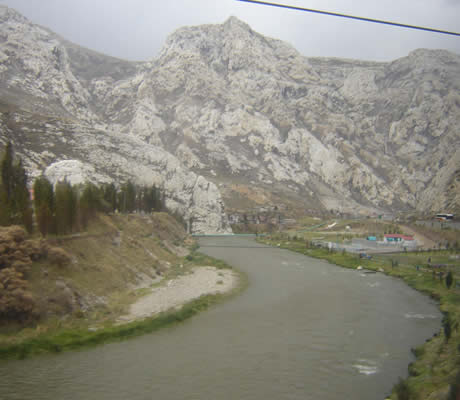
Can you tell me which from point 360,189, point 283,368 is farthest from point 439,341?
point 360,189

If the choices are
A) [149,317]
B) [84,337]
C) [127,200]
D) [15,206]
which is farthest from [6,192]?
[127,200]

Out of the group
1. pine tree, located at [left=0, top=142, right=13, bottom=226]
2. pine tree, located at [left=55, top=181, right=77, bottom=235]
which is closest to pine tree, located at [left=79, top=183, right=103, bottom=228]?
pine tree, located at [left=55, top=181, right=77, bottom=235]

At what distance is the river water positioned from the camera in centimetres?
1666

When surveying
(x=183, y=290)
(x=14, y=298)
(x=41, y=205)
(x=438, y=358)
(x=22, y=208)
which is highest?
(x=41, y=205)

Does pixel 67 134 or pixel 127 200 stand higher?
pixel 67 134

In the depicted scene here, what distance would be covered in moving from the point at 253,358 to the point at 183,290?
1714 cm

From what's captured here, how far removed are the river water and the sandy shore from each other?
3.25 metres

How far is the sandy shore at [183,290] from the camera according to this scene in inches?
1121

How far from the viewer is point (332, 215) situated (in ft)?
533

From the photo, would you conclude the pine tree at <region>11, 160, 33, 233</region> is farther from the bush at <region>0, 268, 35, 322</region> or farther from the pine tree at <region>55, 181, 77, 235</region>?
the bush at <region>0, 268, 35, 322</region>

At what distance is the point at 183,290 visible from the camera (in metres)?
36.4

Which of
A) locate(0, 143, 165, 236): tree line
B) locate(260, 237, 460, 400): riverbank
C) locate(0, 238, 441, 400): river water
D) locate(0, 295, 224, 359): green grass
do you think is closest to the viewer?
locate(260, 237, 460, 400): riverbank

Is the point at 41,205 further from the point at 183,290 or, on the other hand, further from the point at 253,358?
the point at 253,358

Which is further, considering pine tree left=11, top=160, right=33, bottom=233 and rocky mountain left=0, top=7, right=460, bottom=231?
rocky mountain left=0, top=7, right=460, bottom=231
